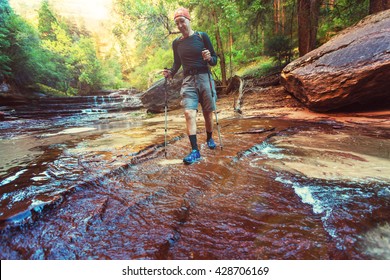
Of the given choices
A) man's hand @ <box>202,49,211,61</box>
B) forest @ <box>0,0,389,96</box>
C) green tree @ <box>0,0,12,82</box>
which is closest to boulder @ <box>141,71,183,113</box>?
forest @ <box>0,0,389,96</box>

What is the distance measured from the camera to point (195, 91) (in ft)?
10.1

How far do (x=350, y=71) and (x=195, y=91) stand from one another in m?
3.53

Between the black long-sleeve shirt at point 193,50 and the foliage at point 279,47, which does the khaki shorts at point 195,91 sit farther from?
the foliage at point 279,47

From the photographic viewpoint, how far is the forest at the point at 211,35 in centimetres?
841

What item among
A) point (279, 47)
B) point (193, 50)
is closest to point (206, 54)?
point (193, 50)

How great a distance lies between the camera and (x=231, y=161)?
254 centimetres

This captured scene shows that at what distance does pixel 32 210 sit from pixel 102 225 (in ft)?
1.94

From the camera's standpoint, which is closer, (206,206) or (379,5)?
(206,206)

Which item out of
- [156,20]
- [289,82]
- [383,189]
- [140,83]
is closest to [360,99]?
[289,82]

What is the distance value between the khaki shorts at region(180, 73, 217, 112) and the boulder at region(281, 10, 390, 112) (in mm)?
3152

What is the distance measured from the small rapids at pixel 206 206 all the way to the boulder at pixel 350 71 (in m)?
2.00

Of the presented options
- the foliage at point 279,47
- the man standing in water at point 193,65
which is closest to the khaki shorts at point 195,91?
the man standing in water at point 193,65

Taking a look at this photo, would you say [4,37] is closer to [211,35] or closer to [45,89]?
[45,89]

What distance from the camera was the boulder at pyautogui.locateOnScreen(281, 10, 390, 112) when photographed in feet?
13.3
